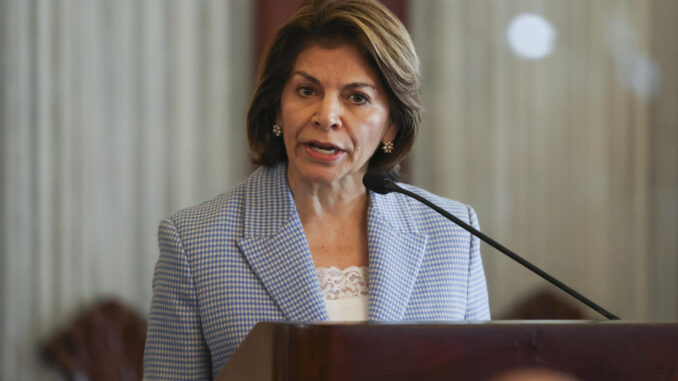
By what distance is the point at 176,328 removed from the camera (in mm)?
2059

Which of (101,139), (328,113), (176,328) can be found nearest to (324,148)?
(328,113)

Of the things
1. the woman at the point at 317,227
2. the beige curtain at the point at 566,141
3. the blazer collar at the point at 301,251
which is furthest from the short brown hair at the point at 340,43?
the beige curtain at the point at 566,141

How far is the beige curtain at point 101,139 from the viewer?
407 cm

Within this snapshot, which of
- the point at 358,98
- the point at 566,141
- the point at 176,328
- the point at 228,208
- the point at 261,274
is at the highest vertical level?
the point at 358,98

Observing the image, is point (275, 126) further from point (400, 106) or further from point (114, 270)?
point (114, 270)

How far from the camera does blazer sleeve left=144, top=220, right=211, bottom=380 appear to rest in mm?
2049

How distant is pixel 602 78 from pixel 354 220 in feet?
10.6

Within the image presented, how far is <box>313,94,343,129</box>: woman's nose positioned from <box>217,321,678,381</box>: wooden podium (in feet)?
2.97

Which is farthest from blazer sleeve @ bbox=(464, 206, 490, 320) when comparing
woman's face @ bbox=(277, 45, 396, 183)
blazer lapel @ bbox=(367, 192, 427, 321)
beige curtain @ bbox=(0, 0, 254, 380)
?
beige curtain @ bbox=(0, 0, 254, 380)

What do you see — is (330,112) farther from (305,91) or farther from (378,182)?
(378,182)

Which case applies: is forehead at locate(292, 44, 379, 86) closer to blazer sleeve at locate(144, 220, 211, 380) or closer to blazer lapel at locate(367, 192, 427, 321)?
blazer lapel at locate(367, 192, 427, 321)

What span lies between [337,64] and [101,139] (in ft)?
7.72

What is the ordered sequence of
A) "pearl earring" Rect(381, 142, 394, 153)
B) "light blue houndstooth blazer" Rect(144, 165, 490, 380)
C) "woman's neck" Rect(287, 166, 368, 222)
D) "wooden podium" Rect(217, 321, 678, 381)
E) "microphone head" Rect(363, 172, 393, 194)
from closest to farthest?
"wooden podium" Rect(217, 321, 678, 381) < "microphone head" Rect(363, 172, 393, 194) < "light blue houndstooth blazer" Rect(144, 165, 490, 380) < "woman's neck" Rect(287, 166, 368, 222) < "pearl earring" Rect(381, 142, 394, 153)

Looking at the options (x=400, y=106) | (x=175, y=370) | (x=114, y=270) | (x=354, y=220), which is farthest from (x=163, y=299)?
(x=114, y=270)
